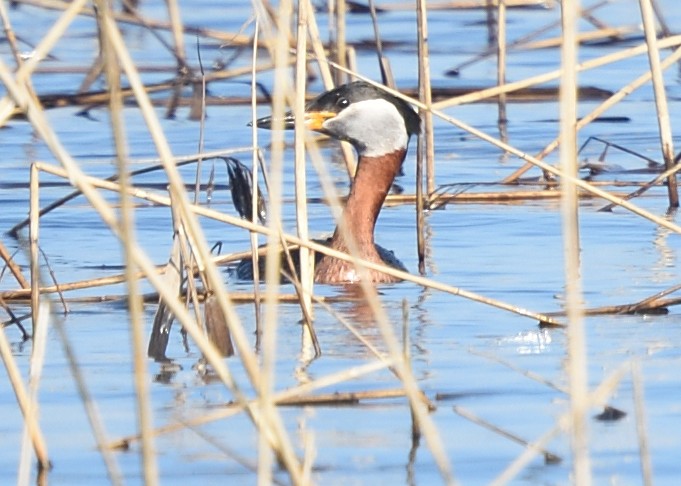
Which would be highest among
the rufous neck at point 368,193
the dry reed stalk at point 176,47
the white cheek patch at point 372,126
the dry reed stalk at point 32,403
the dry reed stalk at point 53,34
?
the dry reed stalk at point 176,47

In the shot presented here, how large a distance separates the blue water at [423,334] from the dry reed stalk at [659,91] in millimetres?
251

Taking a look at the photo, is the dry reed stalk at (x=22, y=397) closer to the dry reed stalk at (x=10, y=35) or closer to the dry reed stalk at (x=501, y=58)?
the dry reed stalk at (x=10, y=35)

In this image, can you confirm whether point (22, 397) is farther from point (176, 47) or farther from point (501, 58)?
point (176, 47)

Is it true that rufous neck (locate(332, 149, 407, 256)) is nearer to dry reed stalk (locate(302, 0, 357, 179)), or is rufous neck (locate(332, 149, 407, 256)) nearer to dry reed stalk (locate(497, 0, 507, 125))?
dry reed stalk (locate(302, 0, 357, 179))

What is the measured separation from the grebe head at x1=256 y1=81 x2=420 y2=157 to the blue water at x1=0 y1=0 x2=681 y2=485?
0.53 metres

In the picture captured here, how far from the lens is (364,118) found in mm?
8133

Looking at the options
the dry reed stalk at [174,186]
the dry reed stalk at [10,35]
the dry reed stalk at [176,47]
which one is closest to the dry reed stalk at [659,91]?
the dry reed stalk at [10,35]

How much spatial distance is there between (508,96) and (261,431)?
Result: 9.23 m

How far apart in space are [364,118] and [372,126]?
0.19ft

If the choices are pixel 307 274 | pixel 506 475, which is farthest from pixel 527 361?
pixel 506 475

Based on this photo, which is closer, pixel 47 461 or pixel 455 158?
pixel 47 461

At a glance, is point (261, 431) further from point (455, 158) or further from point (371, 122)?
point (455, 158)

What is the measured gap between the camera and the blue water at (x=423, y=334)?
176 inches

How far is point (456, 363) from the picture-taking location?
5.57 metres
